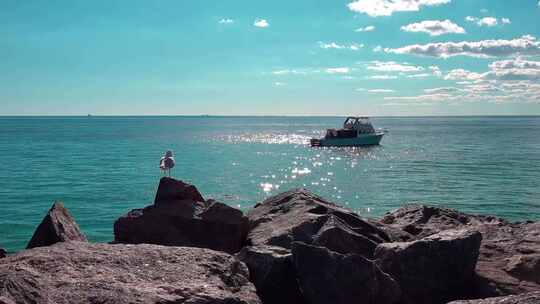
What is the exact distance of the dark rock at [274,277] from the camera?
9039 mm

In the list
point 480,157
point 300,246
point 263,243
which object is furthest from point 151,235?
point 480,157

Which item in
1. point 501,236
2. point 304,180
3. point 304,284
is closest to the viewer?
point 304,284

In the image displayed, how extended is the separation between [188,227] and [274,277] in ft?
11.7

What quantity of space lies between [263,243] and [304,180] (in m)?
40.5

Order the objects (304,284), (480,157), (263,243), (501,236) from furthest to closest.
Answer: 1. (480,157)
2. (501,236)
3. (263,243)
4. (304,284)

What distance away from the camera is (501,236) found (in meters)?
12.6

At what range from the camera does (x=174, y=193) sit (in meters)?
13.0

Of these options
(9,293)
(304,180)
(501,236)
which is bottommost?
(304,180)

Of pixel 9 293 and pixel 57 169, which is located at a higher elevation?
pixel 9 293

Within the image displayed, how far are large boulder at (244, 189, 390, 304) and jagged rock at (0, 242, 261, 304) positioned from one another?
3.03 feet

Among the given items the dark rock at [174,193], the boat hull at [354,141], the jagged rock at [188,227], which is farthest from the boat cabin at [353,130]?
the jagged rock at [188,227]

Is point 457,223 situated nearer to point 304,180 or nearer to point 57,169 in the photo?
point 304,180

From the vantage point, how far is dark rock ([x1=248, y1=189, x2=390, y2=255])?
11328 mm

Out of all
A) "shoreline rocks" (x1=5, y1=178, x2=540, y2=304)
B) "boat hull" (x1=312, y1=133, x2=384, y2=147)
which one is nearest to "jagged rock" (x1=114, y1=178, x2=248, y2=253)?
"shoreline rocks" (x1=5, y1=178, x2=540, y2=304)
